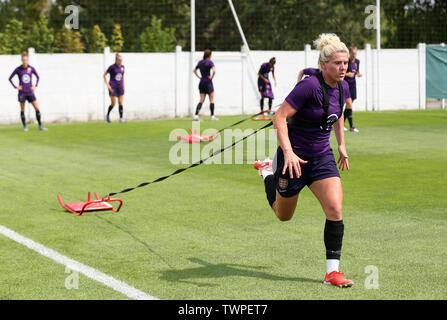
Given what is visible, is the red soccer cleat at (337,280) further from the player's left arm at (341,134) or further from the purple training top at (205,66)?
the purple training top at (205,66)

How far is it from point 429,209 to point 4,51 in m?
20.9

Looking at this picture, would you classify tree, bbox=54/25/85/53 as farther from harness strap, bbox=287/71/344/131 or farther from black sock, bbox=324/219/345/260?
black sock, bbox=324/219/345/260

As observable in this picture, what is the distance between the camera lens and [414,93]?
30188 millimetres

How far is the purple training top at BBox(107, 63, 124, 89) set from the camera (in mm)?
23719

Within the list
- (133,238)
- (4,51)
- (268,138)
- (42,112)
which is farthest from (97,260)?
(4,51)

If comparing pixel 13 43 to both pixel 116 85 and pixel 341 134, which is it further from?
pixel 341 134

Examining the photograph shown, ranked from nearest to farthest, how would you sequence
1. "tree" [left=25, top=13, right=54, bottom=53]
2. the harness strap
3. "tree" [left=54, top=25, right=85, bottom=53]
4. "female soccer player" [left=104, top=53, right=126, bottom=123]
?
1. the harness strap
2. "female soccer player" [left=104, top=53, right=126, bottom=123]
3. "tree" [left=25, top=13, right=54, bottom=53]
4. "tree" [left=54, top=25, right=85, bottom=53]

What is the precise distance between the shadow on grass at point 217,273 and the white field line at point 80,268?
43 cm

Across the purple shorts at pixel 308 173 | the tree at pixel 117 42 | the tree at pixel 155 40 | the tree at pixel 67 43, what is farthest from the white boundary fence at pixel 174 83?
the purple shorts at pixel 308 173

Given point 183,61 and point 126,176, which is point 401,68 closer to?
point 183,61
